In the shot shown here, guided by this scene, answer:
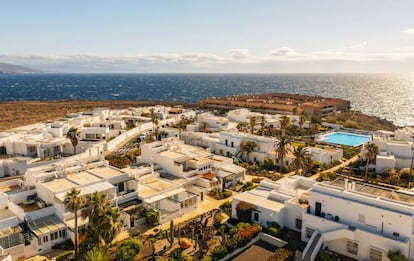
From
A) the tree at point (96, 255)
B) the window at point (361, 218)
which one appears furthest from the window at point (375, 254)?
the tree at point (96, 255)

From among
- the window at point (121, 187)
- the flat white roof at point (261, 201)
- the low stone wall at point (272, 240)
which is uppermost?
the window at point (121, 187)

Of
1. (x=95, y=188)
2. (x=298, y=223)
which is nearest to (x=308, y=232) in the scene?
(x=298, y=223)

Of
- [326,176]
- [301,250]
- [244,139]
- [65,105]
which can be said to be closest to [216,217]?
[301,250]

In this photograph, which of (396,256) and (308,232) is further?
(308,232)

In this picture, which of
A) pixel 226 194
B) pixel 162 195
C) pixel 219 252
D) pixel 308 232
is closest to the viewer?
pixel 219 252

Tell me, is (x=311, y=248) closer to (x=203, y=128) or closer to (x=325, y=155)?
(x=325, y=155)

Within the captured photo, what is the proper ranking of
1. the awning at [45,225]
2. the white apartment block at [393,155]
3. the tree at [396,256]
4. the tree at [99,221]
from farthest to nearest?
the white apartment block at [393,155]
the awning at [45,225]
the tree at [396,256]
the tree at [99,221]

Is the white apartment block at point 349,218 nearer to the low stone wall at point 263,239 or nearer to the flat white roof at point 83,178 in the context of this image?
the low stone wall at point 263,239
